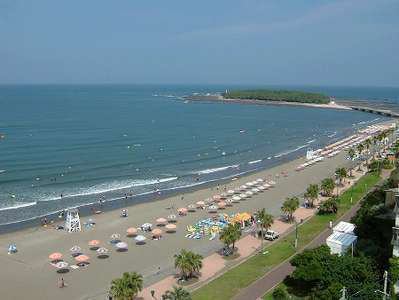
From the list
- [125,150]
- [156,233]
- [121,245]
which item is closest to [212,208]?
[156,233]

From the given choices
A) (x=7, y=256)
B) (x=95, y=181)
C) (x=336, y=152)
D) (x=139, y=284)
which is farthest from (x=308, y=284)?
(x=336, y=152)

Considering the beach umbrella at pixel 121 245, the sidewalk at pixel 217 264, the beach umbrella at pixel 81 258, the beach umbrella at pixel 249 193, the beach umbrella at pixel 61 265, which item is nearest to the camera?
the sidewalk at pixel 217 264

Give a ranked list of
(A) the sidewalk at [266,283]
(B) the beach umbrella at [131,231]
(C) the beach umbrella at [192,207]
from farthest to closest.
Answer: (C) the beach umbrella at [192,207], (B) the beach umbrella at [131,231], (A) the sidewalk at [266,283]

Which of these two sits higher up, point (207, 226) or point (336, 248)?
point (336, 248)

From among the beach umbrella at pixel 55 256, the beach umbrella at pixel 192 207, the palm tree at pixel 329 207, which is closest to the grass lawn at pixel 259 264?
the palm tree at pixel 329 207

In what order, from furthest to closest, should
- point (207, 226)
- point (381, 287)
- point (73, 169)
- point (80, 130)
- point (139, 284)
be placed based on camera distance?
point (80, 130) → point (73, 169) → point (207, 226) → point (139, 284) → point (381, 287)

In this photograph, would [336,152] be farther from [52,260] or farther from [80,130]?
[52,260]

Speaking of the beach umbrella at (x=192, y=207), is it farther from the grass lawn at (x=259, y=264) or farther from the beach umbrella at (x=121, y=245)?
the beach umbrella at (x=121, y=245)

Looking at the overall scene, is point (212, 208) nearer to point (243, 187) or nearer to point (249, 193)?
point (249, 193)
